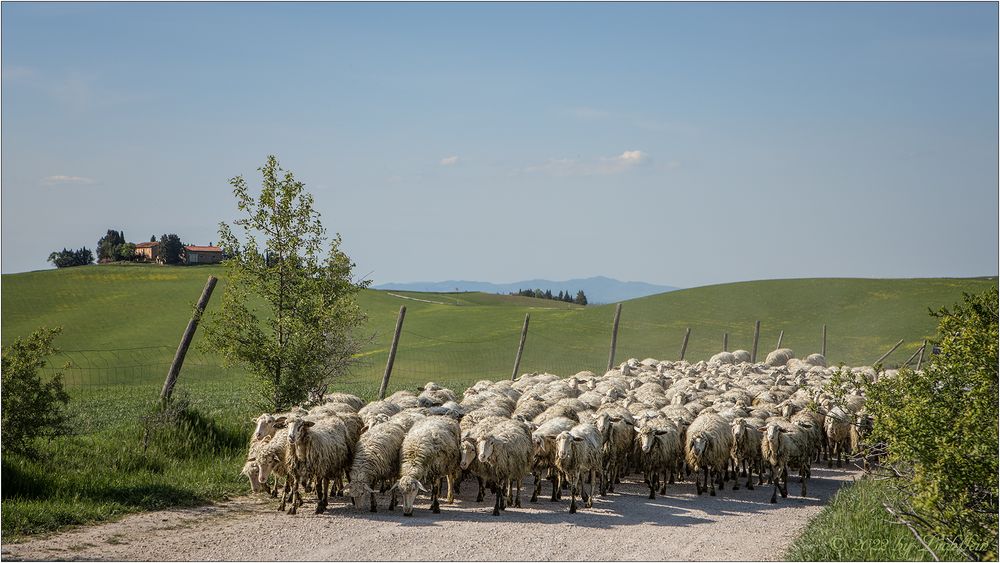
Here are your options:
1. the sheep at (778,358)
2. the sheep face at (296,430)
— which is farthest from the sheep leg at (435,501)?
the sheep at (778,358)

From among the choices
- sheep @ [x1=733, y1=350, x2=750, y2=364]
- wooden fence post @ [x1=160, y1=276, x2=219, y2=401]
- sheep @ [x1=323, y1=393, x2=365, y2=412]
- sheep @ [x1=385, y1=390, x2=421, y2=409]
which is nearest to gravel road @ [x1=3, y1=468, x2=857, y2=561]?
sheep @ [x1=385, y1=390, x2=421, y2=409]

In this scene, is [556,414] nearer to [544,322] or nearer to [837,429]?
[837,429]

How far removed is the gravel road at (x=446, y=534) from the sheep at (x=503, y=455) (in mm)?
442

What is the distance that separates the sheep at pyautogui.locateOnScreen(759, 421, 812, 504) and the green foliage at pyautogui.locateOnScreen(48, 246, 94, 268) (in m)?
131

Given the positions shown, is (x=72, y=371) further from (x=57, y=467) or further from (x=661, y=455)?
(x=661, y=455)

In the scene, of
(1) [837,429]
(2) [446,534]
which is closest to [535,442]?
(2) [446,534]

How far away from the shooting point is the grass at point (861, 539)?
9984 mm

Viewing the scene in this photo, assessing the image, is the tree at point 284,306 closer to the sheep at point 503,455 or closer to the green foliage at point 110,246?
the sheep at point 503,455

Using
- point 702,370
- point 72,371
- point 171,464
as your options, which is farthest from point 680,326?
point 171,464

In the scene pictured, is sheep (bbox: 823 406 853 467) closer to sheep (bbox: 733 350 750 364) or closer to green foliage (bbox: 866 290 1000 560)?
green foliage (bbox: 866 290 1000 560)

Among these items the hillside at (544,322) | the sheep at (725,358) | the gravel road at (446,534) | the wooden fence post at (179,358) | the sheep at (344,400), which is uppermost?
the hillside at (544,322)

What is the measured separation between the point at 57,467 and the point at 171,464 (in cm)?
207

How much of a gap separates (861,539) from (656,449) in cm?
598

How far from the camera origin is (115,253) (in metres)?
122
